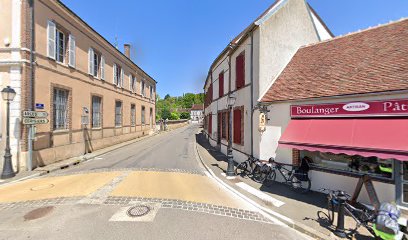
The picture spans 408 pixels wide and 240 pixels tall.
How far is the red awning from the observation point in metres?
5.29

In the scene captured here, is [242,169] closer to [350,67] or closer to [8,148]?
[350,67]

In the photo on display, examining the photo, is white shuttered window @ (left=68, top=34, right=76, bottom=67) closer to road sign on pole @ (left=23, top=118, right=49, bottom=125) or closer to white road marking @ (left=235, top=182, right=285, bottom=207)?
road sign on pole @ (left=23, top=118, right=49, bottom=125)

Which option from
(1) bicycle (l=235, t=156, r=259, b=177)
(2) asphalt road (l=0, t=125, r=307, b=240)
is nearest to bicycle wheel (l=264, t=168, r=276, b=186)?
(1) bicycle (l=235, t=156, r=259, b=177)

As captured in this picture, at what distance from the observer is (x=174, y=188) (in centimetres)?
768

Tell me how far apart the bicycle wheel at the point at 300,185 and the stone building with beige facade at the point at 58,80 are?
37.5 feet

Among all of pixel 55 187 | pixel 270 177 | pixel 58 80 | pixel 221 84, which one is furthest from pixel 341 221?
pixel 58 80

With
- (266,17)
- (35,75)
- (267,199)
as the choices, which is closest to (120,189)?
(267,199)

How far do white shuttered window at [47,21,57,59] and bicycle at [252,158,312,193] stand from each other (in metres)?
12.1

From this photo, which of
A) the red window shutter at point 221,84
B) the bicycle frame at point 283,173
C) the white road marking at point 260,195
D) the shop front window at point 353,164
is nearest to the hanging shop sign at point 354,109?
the shop front window at point 353,164

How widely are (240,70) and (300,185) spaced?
6.87m

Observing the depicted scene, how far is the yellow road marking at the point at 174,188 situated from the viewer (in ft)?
22.2

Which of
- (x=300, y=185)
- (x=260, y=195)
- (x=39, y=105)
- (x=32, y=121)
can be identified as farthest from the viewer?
(x=39, y=105)

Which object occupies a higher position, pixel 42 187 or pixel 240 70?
pixel 240 70

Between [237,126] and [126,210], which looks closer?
[126,210]
